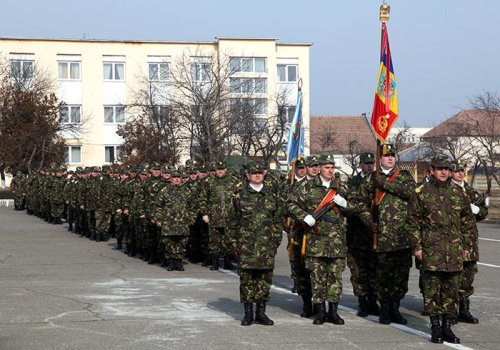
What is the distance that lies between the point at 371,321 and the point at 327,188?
5.31 feet

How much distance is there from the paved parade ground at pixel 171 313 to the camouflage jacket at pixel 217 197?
3.22 feet

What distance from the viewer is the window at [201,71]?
161 ft

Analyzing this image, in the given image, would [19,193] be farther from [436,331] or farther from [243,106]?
[436,331]

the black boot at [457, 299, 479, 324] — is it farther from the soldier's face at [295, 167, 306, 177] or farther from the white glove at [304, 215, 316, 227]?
the soldier's face at [295, 167, 306, 177]

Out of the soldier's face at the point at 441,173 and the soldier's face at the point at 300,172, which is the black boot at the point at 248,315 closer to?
the soldier's face at the point at 441,173

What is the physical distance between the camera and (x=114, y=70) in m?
64.4

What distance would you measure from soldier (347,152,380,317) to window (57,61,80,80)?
5484 cm

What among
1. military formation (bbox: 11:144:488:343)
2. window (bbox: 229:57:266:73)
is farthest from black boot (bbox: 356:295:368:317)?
window (bbox: 229:57:266:73)

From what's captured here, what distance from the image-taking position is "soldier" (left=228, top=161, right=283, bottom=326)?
34.5ft

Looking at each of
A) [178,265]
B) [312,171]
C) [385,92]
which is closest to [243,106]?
[178,265]

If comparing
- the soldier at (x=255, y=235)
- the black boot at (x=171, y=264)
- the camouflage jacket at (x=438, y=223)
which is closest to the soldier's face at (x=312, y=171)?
the soldier at (x=255, y=235)

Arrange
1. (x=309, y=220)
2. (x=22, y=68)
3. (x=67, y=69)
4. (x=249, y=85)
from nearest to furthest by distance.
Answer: (x=309, y=220), (x=249, y=85), (x=22, y=68), (x=67, y=69)

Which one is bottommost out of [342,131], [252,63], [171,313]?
[171,313]

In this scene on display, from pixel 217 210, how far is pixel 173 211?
79cm
